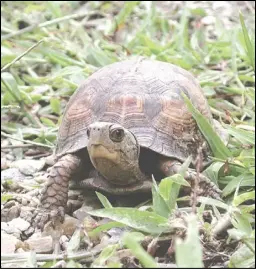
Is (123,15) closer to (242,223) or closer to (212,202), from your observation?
(212,202)

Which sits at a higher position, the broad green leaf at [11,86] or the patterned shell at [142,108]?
the patterned shell at [142,108]

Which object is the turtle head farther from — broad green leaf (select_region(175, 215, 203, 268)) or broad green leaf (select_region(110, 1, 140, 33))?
broad green leaf (select_region(110, 1, 140, 33))

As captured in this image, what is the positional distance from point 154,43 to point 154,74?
124cm

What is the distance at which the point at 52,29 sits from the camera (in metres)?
4.24

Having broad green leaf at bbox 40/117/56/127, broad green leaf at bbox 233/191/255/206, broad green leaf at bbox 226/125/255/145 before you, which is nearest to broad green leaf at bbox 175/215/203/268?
broad green leaf at bbox 233/191/255/206

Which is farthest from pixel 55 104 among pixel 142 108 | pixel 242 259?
pixel 242 259

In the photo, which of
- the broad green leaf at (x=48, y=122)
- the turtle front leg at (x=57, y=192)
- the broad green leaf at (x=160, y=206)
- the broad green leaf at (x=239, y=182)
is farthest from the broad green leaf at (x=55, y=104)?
the broad green leaf at (x=160, y=206)

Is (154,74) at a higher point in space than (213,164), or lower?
higher

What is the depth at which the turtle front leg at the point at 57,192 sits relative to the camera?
89.5 inches

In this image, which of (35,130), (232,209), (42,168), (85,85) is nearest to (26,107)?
(35,130)

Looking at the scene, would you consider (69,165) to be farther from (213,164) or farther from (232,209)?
(232,209)

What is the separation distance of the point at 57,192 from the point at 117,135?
0.32 metres

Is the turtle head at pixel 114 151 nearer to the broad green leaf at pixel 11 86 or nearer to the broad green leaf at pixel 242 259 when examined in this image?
the broad green leaf at pixel 242 259

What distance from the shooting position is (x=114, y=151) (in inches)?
85.6
